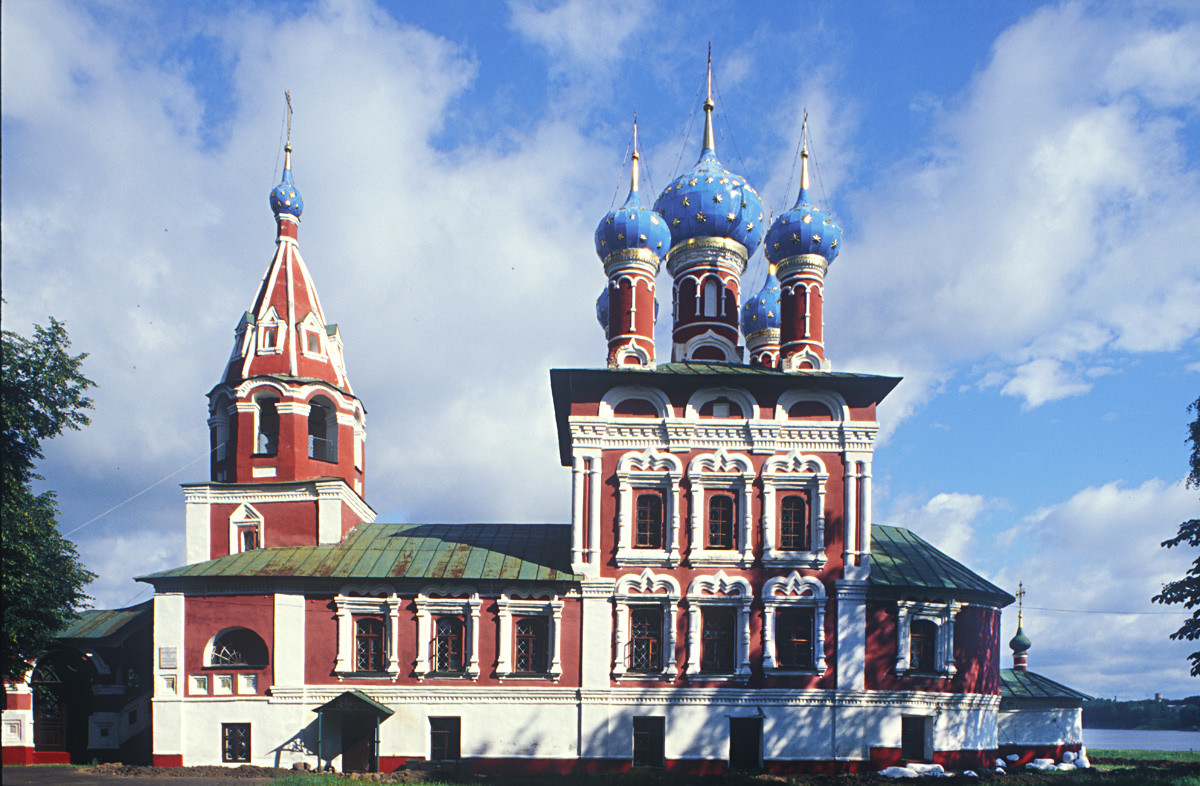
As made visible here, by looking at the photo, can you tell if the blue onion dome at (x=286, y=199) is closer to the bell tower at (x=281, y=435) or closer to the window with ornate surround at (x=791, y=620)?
the bell tower at (x=281, y=435)

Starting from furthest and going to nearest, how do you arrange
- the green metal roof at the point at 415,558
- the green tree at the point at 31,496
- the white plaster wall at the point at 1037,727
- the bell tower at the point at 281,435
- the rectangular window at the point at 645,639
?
the white plaster wall at the point at 1037,727, the bell tower at the point at 281,435, the green metal roof at the point at 415,558, the rectangular window at the point at 645,639, the green tree at the point at 31,496

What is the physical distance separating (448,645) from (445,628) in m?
0.40

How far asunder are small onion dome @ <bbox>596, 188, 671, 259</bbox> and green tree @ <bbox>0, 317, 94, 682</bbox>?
13263 millimetres

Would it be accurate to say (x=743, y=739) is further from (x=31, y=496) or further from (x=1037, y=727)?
(x=31, y=496)

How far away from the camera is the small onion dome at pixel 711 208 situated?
→ 27688 millimetres

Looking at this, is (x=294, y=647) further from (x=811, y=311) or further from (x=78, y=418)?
(x=811, y=311)

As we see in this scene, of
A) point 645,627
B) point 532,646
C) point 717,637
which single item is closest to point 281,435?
point 532,646

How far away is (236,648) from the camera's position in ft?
76.3

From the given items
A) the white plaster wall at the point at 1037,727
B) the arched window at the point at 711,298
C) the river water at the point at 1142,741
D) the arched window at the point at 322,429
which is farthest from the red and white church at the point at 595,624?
the river water at the point at 1142,741

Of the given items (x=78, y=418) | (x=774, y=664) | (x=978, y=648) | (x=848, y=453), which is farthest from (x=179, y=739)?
(x=978, y=648)

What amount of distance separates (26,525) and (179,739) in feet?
19.9

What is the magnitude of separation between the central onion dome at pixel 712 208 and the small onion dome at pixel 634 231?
875mm

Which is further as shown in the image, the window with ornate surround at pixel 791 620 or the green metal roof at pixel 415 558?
the green metal roof at pixel 415 558

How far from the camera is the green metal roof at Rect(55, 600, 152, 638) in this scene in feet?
81.2
